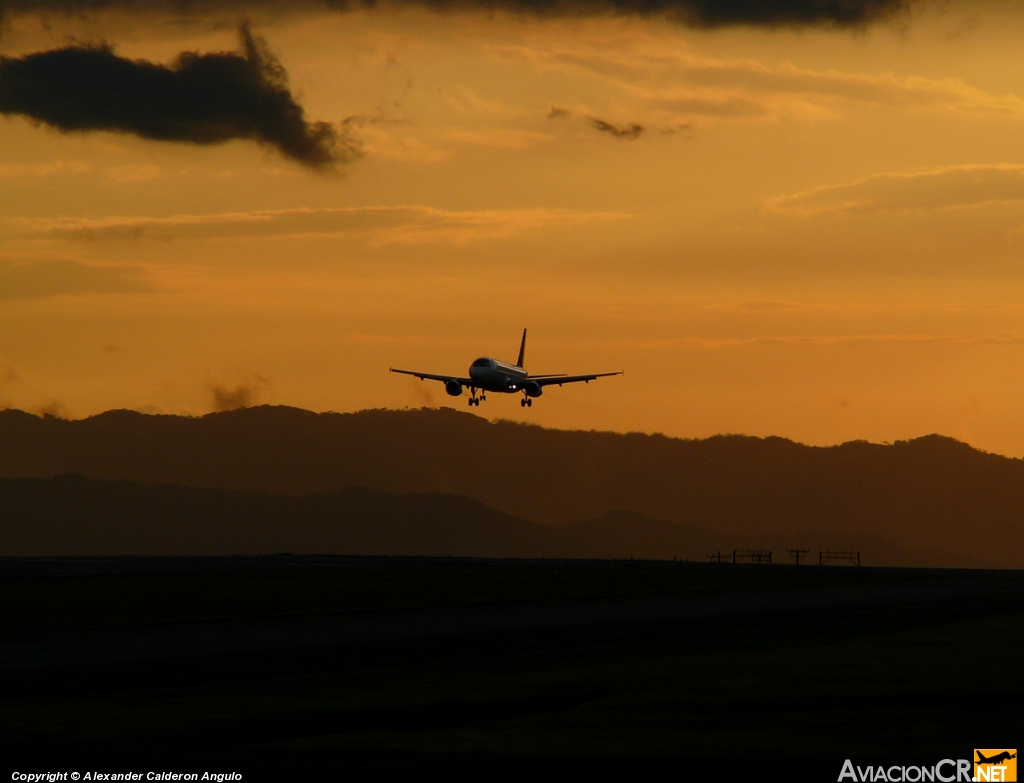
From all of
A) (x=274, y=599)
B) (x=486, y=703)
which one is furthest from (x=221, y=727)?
(x=274, y=599)

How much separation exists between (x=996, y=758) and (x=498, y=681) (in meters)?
23.4

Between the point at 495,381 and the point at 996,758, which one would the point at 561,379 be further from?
the point at 996,758

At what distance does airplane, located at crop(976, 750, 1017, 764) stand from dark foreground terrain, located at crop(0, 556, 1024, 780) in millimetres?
1225

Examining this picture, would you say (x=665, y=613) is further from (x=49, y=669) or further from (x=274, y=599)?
(x=49, y=669)

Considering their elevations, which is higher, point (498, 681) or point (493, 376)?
point (493, 376)

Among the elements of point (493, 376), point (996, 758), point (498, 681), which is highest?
point (493, 376)

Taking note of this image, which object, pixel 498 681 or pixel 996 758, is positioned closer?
pixel 996 758

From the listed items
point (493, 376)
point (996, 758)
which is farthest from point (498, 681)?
point (493, 376)

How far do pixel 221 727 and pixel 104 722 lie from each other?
400cm

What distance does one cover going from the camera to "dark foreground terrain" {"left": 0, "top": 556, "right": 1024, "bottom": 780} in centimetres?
3831

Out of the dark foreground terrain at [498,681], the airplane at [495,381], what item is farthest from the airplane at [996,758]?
the airplane at [495,381]

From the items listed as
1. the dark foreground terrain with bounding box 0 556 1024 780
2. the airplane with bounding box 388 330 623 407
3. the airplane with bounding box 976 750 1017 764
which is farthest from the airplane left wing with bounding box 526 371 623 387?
the airplane with bounding box 976 750 1017 764

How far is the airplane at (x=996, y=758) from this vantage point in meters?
35.4

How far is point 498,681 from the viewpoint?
54938 millimetres
